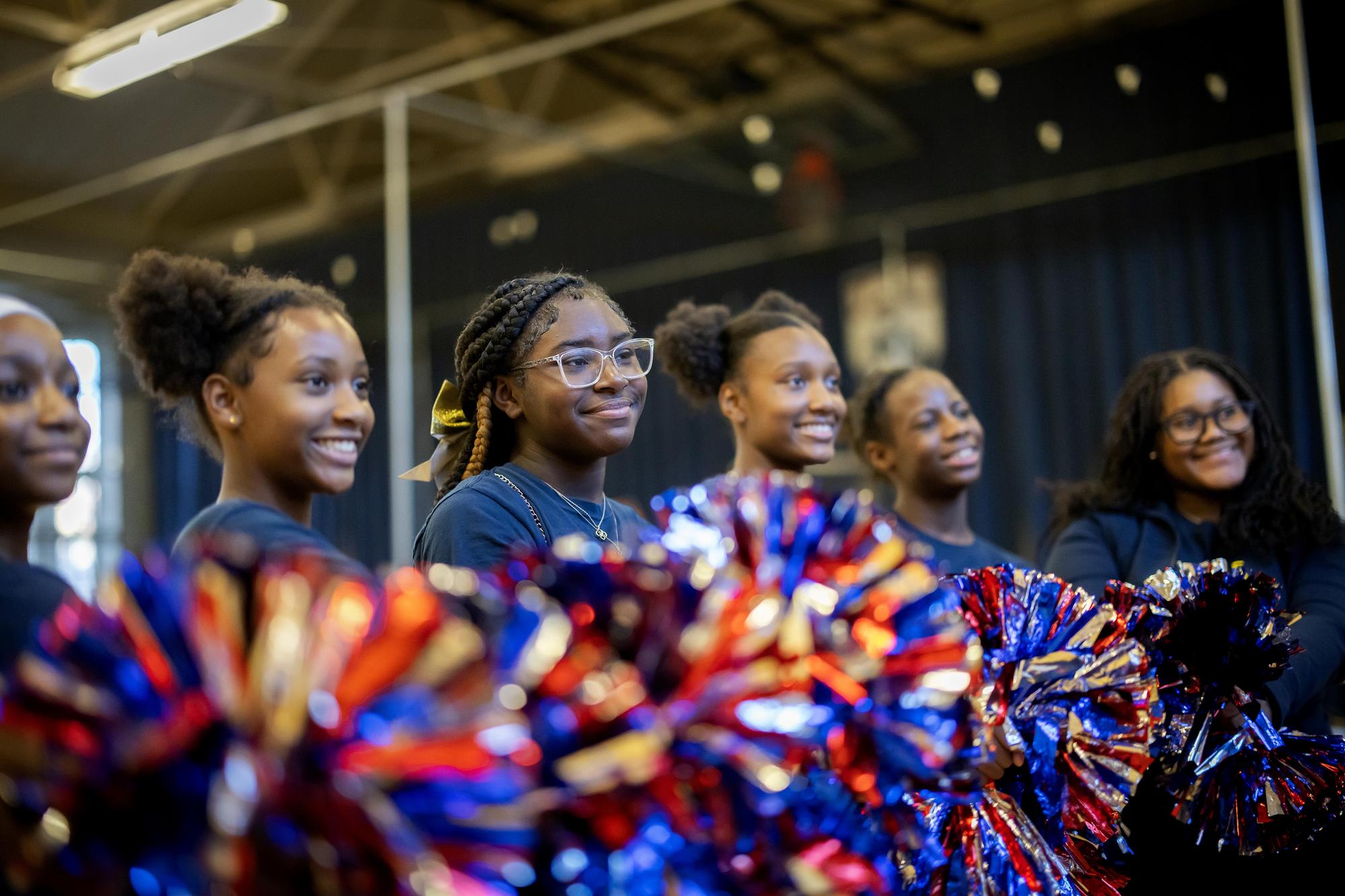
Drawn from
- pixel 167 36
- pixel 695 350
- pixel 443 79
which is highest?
pixel 167 36

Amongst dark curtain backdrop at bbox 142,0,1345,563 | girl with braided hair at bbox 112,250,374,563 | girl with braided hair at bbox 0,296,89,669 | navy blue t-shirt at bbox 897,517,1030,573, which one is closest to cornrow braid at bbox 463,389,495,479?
girl with braided hair at bbox 112,250,374,563

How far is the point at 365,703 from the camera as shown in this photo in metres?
0.66

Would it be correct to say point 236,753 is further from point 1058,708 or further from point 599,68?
point 599,68

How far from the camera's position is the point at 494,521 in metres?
1.70

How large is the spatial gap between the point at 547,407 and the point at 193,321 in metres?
0.51

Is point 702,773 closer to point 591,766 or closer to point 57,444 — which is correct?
point 591,766

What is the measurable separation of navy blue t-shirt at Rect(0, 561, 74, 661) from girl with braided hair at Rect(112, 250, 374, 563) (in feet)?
0.77

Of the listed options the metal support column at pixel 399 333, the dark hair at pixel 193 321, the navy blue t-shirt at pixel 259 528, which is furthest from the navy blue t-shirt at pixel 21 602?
the metal support column at pixel 399 333

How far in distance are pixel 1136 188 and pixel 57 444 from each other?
5.46 meters

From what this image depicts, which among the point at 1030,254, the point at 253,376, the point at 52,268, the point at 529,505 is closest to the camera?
the point at 253,376

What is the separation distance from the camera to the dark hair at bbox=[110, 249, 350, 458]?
5.06 feet

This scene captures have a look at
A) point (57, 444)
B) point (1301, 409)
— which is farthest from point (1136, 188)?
point (57, 444)

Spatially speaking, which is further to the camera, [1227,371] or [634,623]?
[1227,371]

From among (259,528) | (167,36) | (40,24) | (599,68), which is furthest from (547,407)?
(599,68)
